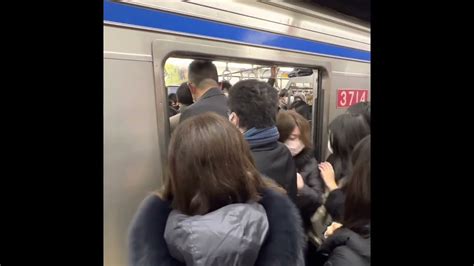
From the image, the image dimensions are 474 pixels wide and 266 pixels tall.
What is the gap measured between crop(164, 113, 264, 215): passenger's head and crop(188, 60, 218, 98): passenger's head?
0.84 m

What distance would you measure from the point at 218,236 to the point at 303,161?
100cm

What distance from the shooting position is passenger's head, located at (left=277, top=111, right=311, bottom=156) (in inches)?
67.5

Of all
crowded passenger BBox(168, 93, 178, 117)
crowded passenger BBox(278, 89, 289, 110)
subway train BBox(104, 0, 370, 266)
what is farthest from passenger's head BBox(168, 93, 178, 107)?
crowded passenger BBox(278, 89, 289, 110)

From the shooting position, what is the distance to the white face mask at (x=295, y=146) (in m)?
1.75

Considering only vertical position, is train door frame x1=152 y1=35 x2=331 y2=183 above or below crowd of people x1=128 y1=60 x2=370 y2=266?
above

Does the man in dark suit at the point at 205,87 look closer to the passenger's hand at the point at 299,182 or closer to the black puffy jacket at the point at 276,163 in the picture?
the black puffy jacket at the point at 276,163

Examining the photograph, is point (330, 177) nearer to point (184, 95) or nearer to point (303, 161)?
point (303, 161)

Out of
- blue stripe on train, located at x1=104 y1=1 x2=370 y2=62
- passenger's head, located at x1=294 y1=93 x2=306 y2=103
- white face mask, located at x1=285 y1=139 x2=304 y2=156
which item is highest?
Result: blue stripe on train, located at x1=104 y1=1 x2=370 y2=62

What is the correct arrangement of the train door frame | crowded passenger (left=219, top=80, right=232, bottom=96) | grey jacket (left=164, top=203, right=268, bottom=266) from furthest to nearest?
crowded passenger (left=219, top=80, right=232, bottom=96)
the train door frame
grey jacket (left=164, top=203, right=268, bottom=266)

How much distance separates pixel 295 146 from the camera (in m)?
1.76

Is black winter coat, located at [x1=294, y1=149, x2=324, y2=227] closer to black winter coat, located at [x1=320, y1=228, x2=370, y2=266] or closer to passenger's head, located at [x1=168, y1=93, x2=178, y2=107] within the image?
black winter coat, located at [x1=320, y1=228, x2=370, y2=266]

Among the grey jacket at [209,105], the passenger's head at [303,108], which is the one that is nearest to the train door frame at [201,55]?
the grey jacket at [209,105]
